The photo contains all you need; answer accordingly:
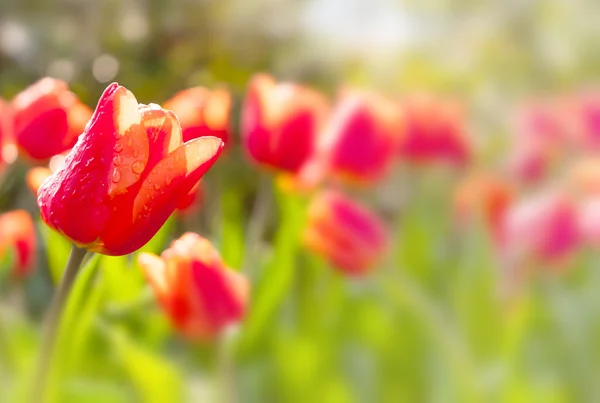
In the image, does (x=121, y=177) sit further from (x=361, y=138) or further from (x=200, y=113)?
(x=361, y=138)

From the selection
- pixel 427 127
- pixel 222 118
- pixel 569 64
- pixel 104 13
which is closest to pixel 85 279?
pixel 222 118

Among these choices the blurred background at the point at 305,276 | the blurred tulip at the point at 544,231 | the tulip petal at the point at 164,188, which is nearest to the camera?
the tulip petal at the point at 164,188

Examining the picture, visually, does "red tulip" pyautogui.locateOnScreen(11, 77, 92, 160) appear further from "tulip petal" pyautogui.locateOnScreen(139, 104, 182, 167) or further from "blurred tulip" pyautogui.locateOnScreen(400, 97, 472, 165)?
"blurred tulip" pyautogui.locateOnScreen(400, 97, 472, 165)

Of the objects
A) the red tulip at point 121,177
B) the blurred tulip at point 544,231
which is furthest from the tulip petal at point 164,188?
the blurred tulip at point 544,231

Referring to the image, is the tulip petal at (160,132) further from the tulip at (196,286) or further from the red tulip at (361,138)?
the red tulip at (361,138)

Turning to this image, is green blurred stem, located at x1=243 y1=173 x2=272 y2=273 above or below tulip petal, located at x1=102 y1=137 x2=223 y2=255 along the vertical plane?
above

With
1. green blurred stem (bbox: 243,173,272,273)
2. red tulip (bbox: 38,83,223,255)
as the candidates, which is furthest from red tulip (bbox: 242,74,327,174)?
red tulip (bbox: 38,83,223,255)
